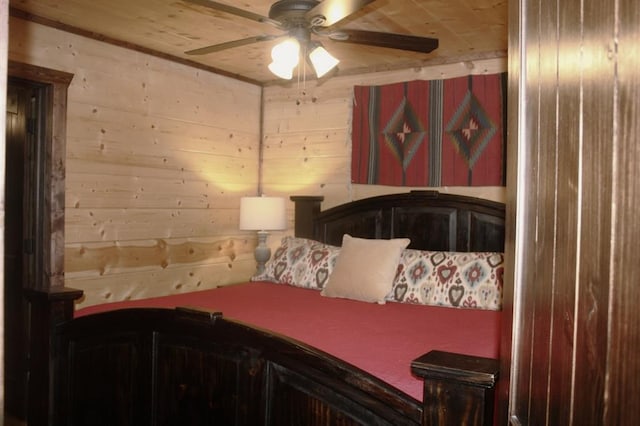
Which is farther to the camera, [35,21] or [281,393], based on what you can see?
[35,21]

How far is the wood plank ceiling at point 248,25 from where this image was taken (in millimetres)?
2959

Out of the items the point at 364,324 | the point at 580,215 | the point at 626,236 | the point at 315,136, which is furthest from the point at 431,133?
the point at 626,236

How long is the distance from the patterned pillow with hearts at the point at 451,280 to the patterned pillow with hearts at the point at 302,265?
0.49 metres

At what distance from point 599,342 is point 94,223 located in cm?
340

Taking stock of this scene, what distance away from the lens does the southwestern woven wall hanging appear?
3.64 metres

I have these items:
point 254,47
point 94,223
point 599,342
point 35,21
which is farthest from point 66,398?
point 599,342

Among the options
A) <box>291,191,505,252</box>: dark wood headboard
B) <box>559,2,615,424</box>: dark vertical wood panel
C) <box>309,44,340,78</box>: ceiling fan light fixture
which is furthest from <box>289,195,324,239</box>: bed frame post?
<box>559,2,615,424</box>: dark vertical wood panel

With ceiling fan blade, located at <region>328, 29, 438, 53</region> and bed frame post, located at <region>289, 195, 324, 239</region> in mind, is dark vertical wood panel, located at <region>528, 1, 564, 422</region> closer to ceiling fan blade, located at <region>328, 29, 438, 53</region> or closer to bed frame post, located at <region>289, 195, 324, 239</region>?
ceiling fan blade, located at <region>328, 29, 438, 53</region>

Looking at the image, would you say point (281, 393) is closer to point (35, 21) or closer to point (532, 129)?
point (532, 129)

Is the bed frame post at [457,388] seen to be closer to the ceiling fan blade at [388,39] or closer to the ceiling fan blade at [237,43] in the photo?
the ceiling fan blade at [388,39]

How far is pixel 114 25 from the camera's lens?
332cm

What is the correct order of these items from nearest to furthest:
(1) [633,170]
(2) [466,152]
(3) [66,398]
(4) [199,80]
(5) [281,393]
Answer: (1) [633,170], (5) [281,393], (3) [66,398], (2) [466,152], (4) [199,80]

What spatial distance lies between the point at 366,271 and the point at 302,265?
0.59 meters

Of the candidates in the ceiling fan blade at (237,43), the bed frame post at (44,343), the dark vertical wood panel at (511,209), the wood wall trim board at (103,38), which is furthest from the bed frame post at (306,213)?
the dark vertical wood panel at (511,209)
